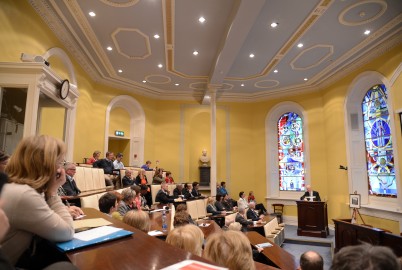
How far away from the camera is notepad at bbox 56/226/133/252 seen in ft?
3.30

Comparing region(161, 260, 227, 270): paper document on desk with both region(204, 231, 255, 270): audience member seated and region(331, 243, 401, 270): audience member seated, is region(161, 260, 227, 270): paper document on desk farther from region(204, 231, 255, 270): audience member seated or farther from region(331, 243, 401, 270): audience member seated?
region(204, 231, 255, 270): audience member seated

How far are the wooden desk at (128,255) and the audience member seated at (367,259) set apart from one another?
Answer: 1.34 feet

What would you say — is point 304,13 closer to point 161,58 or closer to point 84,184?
point 161,58

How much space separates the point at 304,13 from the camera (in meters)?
6.05

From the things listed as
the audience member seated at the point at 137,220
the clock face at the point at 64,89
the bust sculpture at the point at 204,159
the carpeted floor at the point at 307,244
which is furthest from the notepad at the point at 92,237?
the bust sculpture at the point at 204,159

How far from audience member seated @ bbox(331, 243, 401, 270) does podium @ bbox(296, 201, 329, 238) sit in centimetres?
813

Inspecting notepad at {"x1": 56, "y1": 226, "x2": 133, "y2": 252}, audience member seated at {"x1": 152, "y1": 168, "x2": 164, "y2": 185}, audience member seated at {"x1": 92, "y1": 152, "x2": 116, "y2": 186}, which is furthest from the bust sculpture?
notepad at {"x1": 56, "y1": 226, "x2": 133, "y2": 252}

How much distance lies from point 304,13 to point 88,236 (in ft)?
21.1

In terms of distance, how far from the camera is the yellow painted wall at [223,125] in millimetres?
5617

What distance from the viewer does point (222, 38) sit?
704 cm

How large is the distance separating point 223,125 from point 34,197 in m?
11.0

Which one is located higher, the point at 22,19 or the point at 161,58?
the point at 161,58

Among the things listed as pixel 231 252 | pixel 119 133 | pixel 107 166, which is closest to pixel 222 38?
pixel 107 166

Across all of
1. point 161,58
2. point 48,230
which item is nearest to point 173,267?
point 48,230
